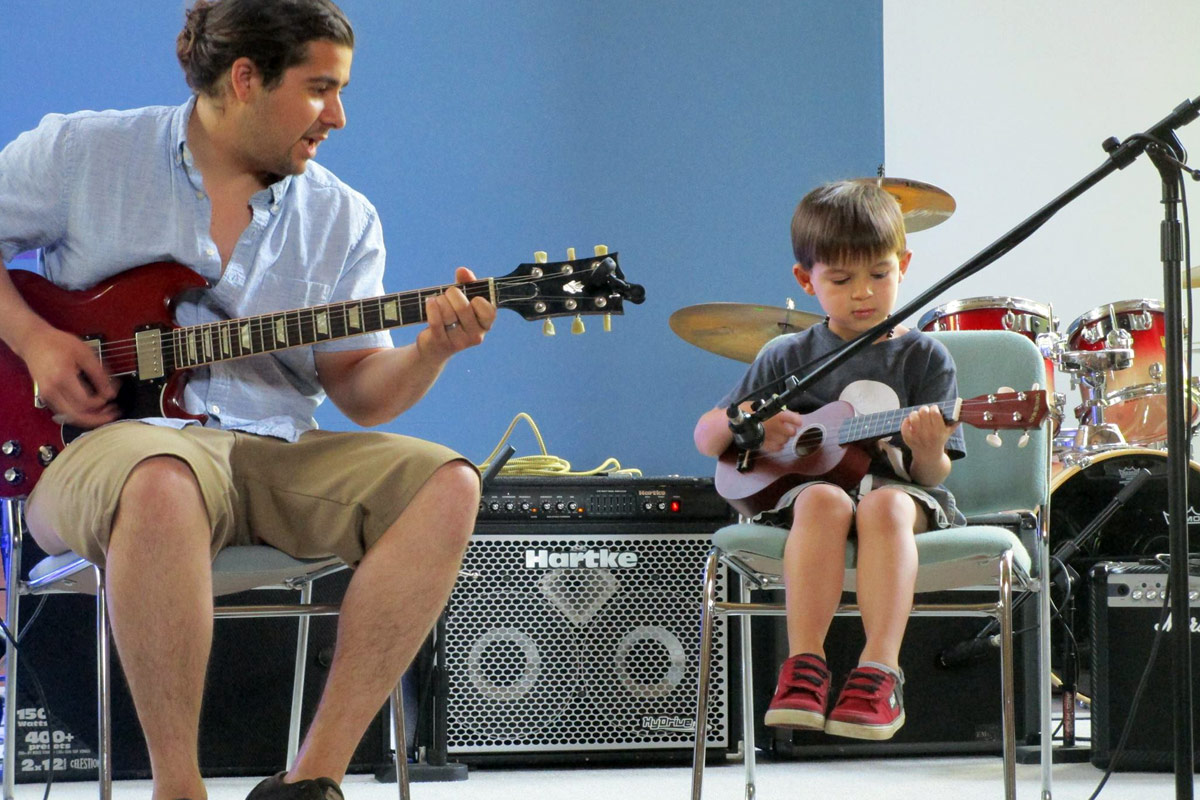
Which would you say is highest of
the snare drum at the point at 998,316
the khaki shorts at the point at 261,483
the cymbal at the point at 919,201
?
the cymbal at the point at 919,201

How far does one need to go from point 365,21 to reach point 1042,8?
2.32 metres

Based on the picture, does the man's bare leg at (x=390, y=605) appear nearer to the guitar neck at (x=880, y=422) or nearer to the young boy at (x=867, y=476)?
the young boy at (x=867, y=476)

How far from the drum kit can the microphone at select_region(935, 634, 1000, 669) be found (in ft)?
2.08

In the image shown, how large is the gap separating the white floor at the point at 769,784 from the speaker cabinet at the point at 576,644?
74 millimetres

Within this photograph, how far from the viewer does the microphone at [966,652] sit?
2.46 metres

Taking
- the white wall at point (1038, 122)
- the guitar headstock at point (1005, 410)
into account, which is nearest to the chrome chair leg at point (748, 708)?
the guitar headstock at point (1005, 410)

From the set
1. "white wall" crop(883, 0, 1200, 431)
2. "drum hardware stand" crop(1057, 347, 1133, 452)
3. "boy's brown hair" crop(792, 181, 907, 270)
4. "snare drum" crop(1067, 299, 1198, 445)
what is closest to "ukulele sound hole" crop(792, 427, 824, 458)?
"boy's brown hair" crop(792, 181, 907, 270)

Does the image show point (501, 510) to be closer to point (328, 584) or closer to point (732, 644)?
point (328, 584)

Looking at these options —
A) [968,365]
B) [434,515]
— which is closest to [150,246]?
[434,515]

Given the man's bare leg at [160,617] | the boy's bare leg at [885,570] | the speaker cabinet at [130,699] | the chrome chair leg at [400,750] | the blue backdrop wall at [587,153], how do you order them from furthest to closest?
1. the blue backdrop wall at [587,153]
2. the speaker cabinet at [130,699]
3. the chrome chair leg at [400,750]
4. the boy's bare leg at [885,570]
5. the man's bare leg at [160,617]

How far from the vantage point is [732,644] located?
250 centimetres

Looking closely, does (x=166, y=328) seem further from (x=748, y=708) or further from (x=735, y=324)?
(x=735, y=324)

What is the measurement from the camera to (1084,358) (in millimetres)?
3051

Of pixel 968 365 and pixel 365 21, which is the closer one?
pixel 968 365
